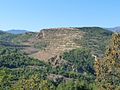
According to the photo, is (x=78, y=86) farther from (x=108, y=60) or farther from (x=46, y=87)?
(x=108, y=60)

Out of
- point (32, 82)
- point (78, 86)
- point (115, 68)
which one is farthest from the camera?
point (78, 86)

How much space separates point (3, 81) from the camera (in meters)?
115

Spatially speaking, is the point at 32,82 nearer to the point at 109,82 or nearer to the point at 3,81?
the point at 3,81

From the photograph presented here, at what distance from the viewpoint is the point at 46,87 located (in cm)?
10819

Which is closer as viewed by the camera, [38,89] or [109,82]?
[109,82]

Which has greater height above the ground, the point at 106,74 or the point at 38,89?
the point at 106,74

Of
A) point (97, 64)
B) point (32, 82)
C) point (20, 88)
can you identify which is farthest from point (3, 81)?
point (97, 64)

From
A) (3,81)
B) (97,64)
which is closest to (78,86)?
(3,81)

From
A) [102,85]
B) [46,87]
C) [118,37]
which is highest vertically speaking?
[118,37]

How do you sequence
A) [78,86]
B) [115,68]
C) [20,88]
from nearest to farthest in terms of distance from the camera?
1. [115,68]
2. [20,88]
3. [78,86]

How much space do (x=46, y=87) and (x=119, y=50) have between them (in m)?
48.1

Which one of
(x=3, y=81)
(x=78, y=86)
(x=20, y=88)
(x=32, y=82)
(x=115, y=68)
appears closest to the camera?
(x=115, y=68)

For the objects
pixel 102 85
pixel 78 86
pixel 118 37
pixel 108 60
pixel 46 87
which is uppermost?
pixel 118 37

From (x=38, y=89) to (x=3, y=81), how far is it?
76.4 feet
